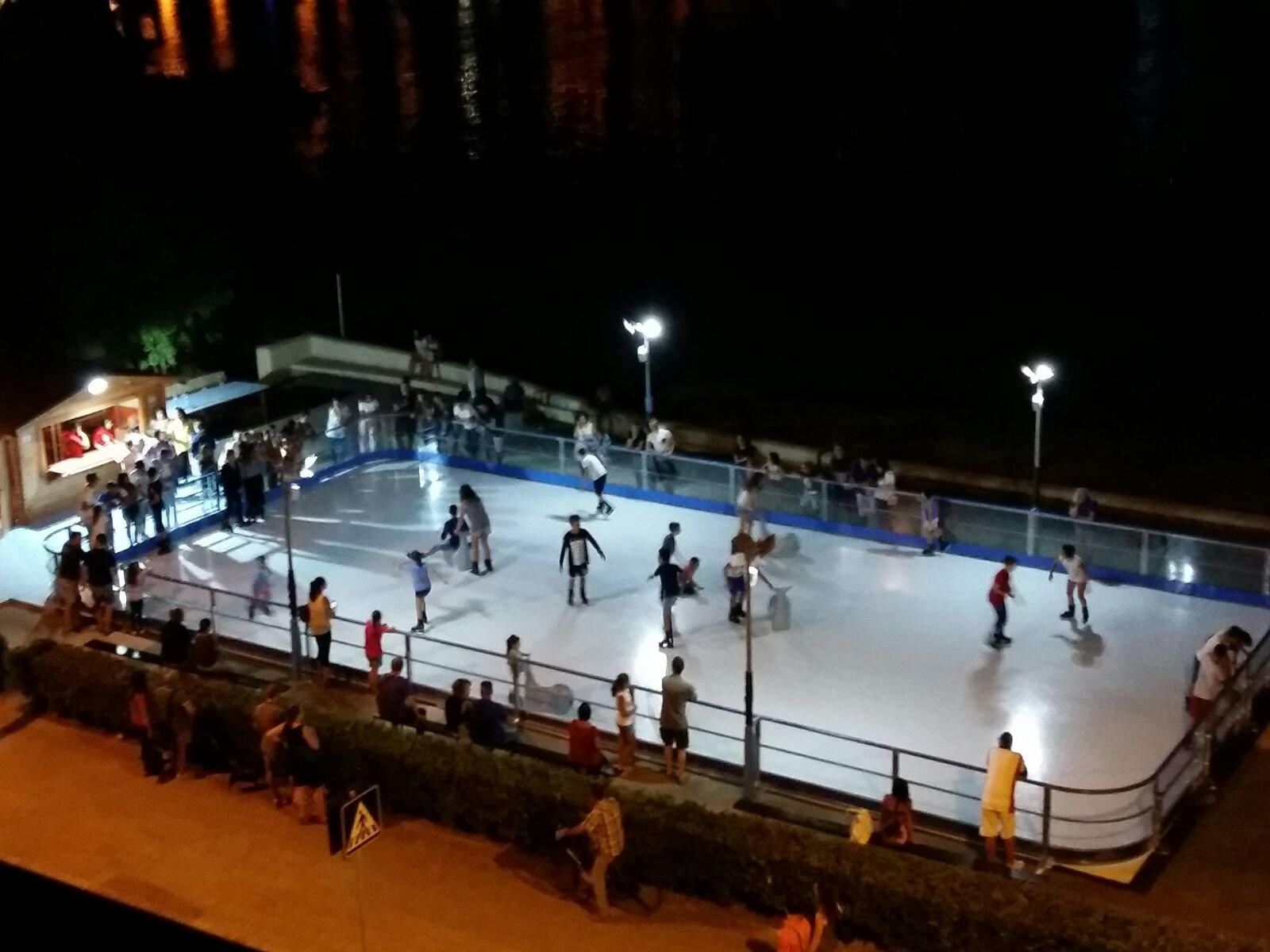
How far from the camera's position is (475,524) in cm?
2381

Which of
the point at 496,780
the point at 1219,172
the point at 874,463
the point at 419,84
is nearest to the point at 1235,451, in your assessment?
the point at 874,463

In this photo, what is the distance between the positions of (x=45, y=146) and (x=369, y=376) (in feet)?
28.2

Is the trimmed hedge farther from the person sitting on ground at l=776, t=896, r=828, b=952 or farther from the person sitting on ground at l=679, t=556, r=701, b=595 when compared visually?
the person sitting on ground at l=679, t=556, r=701, b=595

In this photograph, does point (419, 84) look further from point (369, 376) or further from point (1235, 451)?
point (1235, 451)

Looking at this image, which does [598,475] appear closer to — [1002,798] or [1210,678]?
[1210,678]

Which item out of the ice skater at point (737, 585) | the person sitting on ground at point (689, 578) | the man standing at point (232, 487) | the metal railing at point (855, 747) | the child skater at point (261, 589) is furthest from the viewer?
the man standing at point (232, 487)

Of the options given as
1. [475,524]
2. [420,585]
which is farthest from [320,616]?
[475,524]

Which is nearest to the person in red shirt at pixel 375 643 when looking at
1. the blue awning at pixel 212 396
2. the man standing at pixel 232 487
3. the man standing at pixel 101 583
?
the man standing at pixel 101 583

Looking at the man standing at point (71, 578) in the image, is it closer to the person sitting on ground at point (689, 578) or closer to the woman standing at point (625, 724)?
the person sitting on ground at point (689, 578)

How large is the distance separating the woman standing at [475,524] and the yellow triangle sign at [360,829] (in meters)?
9.67

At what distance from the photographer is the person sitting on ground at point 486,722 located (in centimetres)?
1752

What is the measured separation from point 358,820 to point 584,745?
3502 millimetres

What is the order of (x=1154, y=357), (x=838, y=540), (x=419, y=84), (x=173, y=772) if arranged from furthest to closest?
(x=419, y=84) → (x=1154, y=357) → (x=838, y=540) → (x=173, y=772)

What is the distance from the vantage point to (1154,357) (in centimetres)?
5003
